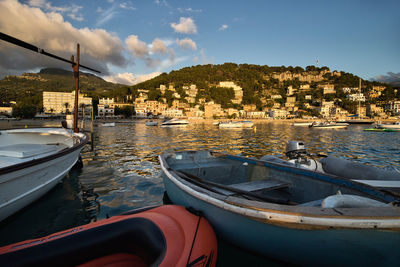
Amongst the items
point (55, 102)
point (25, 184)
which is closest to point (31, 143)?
point (25, 184)

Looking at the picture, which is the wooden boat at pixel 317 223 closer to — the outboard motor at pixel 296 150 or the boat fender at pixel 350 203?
the boat fender at pixel 350 203

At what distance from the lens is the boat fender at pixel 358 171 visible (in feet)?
17.4

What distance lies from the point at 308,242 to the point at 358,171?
4438 millimetres

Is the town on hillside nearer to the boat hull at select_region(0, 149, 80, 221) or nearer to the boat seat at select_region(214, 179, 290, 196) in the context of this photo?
the boat hull at select_region(0, 149, 80, 221)

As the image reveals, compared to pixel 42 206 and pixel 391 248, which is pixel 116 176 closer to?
pixel 42 206

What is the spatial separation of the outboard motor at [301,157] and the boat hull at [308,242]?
496 cm

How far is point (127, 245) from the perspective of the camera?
2.73 meters

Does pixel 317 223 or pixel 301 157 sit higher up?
pixel 317 223

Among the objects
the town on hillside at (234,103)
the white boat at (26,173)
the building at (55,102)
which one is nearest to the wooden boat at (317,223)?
the white boat at (26,173)

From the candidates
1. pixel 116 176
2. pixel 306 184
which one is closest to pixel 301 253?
pixel 306 184

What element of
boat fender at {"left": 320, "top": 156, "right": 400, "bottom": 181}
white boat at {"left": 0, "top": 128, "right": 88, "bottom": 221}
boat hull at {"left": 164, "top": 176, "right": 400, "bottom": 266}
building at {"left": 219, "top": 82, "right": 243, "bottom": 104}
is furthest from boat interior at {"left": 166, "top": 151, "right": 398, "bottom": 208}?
building at {"left": 219, "top": 82, "right": 243, "bottom": 104}

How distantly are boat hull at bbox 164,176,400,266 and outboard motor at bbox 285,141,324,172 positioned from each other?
4.96 metres

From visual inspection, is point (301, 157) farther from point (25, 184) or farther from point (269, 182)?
point (25, 184)

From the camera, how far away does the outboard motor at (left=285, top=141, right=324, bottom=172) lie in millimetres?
7203
